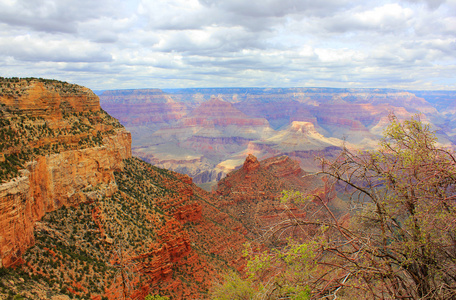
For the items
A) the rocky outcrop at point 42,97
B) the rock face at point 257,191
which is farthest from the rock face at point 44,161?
the rock face at point 257,191

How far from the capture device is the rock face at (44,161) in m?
18.7

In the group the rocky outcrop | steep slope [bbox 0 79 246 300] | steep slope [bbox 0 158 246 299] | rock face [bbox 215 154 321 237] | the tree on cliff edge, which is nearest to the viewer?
the tree on cliff edge

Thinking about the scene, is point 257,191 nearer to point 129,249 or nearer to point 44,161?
point 129,249

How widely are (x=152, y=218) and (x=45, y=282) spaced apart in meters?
12.0

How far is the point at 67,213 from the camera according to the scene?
83.7ft

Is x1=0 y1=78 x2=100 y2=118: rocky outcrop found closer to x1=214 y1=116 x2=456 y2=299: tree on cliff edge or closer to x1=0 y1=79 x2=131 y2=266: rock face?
x1=0 y1=79 x2=131 y2=266: rock face

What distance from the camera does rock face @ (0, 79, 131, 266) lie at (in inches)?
738

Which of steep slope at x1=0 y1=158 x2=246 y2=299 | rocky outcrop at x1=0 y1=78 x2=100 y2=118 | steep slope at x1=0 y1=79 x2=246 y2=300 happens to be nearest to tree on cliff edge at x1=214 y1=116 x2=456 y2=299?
steep slope at x1=0 y1=158 x2=246 y2=299

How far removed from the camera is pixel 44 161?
78.6 ft

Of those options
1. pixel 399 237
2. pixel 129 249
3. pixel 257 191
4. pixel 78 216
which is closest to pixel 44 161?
pixel 78 216

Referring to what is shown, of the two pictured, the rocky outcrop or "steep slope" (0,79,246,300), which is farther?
the rocky outcrop

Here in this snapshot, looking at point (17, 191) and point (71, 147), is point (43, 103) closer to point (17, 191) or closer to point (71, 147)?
point (71, 147)

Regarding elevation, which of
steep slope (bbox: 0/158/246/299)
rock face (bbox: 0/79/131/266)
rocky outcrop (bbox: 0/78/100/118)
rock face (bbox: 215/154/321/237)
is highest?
rocky outcrop (bbox: 0/78/100/118)

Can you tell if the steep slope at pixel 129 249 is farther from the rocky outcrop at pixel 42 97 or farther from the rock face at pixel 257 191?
the rock face at pixel 257 191
